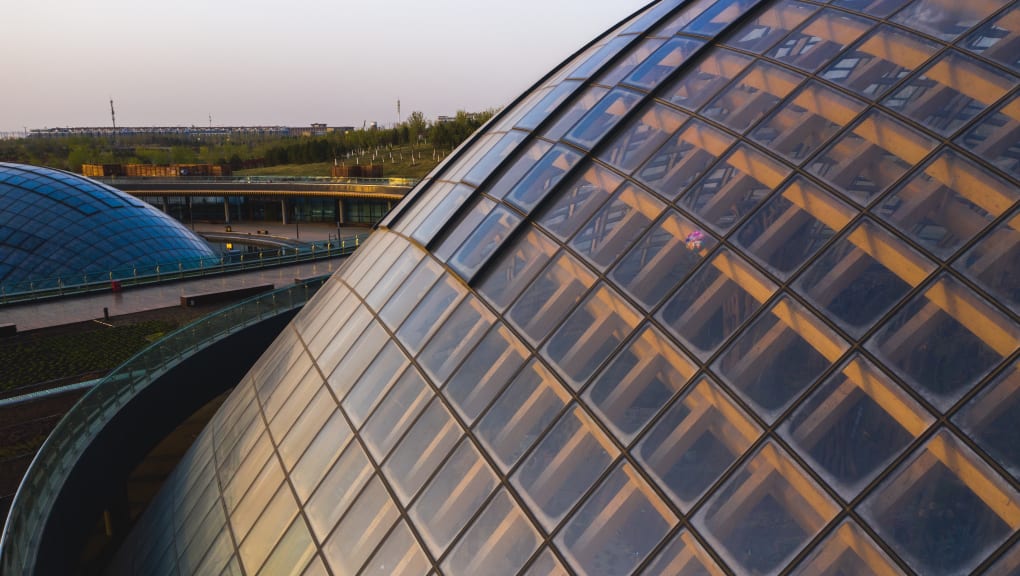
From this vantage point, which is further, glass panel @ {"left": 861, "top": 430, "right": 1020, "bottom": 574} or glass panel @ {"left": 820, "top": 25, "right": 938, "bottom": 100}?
glass panel @ {"left": 820, "top": 25, "right": 938, "bottom": 100}

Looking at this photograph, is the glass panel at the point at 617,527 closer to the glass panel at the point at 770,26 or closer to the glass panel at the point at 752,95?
the glass panel at the point at 752,95

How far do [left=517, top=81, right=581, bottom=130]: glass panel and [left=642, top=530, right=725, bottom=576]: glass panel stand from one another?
8.52 metres

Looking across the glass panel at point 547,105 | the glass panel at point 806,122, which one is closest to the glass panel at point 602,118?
the glass panel at point 547,105

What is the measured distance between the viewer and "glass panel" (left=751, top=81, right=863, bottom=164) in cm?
894

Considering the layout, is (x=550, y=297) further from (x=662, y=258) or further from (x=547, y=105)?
(x=547, y=105)

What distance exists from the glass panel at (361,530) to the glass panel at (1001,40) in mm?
9595

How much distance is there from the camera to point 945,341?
677 centimetres

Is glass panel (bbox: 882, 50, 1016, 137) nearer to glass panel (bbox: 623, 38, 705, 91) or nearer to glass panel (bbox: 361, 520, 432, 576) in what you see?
glass panel (bbox: 623, 38, 705, 91)

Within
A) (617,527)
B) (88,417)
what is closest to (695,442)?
(617,527)

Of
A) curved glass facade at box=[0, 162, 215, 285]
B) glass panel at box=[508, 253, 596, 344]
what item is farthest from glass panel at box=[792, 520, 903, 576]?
curved glass facade at box=[0, 162, 215, 285]

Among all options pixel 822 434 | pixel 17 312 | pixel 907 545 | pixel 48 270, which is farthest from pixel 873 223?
pixel 48 270

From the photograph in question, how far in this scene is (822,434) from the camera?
6.84 meters

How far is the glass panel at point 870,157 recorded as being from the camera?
8102 millimetres

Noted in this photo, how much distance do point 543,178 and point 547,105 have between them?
2.75 meters
